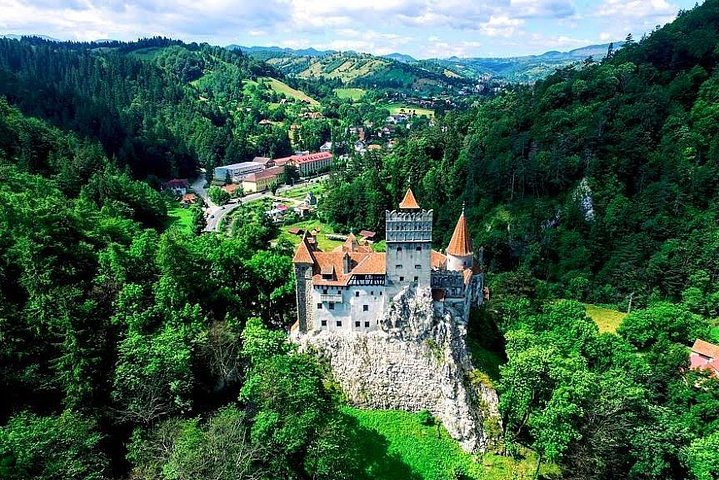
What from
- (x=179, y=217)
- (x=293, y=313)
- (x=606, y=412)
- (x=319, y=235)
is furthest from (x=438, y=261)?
(x=179, y=217)

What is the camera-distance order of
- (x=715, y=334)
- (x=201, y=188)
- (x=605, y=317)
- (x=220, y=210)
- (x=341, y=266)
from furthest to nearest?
(x=201, y=188) < (x=220, y=210) < (x=605, y=317) < (x=715, y=334) < (x=341, y=266)

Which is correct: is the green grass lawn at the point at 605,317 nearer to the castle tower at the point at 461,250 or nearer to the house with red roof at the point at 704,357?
the house with red roof at the point at 704,357

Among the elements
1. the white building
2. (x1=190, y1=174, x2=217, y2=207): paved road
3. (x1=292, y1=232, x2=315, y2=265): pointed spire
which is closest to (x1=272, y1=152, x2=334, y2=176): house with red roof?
the white building

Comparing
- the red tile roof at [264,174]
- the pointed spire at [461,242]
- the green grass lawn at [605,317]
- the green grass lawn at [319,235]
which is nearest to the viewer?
the pointed spire at [461,242]

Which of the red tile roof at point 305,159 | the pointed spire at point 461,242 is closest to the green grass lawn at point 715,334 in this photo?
the pointed spire at point 461,242

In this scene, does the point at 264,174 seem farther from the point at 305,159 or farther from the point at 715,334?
the point at 715,334

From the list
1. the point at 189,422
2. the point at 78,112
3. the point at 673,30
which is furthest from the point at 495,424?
the point at 78,112
